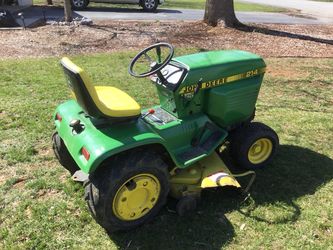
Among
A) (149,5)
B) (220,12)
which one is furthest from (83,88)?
(149,5)

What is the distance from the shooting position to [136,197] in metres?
3.38

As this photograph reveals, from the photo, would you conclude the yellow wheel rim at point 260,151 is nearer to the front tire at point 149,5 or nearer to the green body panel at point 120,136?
the green body panel at point 120,136

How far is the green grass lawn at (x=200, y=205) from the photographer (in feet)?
11.1

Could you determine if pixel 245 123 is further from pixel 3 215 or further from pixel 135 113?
pixel 3 215

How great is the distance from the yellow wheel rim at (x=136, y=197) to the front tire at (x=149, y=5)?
16068 mm

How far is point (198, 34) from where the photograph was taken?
439 inches

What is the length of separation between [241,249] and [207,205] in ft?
2.04

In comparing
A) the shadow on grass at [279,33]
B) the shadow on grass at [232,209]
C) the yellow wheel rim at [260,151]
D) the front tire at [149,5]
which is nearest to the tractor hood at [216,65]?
the yellow wheel rim at [260,151]

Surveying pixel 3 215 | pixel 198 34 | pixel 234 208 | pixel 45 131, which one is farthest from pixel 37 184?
pixel 198 34

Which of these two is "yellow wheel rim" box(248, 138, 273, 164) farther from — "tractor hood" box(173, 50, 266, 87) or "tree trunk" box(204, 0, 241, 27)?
"tree trunk" box(204, 0, 241, 27)

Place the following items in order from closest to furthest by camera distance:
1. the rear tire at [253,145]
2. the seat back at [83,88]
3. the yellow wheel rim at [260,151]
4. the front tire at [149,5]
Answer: the seat back at [83,88] < the rear tire at [253,145] < the yellow wheel rim at [260,151] < the front tire at [149,5]

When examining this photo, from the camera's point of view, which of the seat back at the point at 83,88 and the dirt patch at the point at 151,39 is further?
the dirt patch at the point at 151,39

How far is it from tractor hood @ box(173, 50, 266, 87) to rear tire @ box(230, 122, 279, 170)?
66 centimetres

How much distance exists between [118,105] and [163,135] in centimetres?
60
